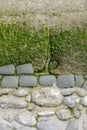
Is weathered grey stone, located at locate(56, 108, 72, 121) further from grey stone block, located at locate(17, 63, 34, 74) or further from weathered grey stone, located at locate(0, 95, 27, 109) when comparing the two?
grey stone block, located at locate(17, 63, 34, 74)

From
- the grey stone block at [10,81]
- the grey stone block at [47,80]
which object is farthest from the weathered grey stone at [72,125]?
the grey stone block at [10,81]

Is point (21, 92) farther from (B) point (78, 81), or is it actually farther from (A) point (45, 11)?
(A) point (45, 11)

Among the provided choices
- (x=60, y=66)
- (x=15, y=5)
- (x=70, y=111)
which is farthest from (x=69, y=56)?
(x=15, y=5)

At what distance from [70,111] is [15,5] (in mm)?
890

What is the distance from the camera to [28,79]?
172 centimetres

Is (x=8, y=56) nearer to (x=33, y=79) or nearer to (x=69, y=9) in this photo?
(x=33, y=79)

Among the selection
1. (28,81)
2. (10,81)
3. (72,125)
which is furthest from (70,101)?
(10,81)

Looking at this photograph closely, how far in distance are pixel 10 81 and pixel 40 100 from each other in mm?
267

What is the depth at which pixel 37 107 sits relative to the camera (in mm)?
1707

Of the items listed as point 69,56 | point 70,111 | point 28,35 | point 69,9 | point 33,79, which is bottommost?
point 70,111

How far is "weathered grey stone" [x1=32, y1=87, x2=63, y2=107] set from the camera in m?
1.70

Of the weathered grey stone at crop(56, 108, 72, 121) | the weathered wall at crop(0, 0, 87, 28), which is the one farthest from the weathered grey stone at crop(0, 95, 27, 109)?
the weathered wall at crop(0, 0, 87, 28)

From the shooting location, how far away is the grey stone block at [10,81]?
1726 mm

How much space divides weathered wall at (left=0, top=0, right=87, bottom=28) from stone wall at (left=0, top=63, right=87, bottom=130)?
35 centimetres
